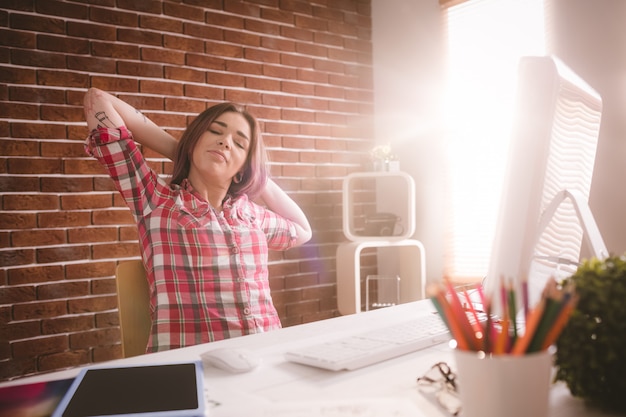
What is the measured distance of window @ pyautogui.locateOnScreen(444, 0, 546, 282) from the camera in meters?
2.88

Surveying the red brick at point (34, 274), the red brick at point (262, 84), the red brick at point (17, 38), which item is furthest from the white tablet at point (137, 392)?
the red brick at point (262, 84)

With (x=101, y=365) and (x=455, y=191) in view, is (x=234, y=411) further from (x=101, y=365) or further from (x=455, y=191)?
(x=455, y=191)

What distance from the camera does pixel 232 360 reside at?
863mm

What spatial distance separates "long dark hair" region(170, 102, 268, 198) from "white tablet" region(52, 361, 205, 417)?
1043 millimetres

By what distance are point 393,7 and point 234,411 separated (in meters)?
3.37

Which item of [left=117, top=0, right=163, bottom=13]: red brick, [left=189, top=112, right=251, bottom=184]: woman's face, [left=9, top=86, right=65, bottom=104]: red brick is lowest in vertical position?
[left=189, top=112, right=251, bottom=184]: woman's face

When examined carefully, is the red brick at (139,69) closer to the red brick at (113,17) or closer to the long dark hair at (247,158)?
the red brick at (113,17)

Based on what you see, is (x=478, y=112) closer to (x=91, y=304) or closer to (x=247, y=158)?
(x=247, y=158)

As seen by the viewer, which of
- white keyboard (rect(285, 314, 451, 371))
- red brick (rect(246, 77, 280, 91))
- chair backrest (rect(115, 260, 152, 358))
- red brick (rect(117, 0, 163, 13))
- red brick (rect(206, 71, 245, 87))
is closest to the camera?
white keyboard (rect(285, 314, 451, 371))

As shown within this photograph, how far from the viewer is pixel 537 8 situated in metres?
2.71

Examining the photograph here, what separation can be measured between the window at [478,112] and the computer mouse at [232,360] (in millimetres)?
2259

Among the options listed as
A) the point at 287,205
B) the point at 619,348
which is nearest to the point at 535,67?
the point at 619,348

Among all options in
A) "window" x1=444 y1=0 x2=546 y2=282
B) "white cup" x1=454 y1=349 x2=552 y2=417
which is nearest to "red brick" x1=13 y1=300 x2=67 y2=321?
"window" x1=444 y1=0 x2=546 y2=282

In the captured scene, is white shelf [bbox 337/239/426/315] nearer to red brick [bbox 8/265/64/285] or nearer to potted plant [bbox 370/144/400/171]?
potted plant [bbox 370/144/400/171]
